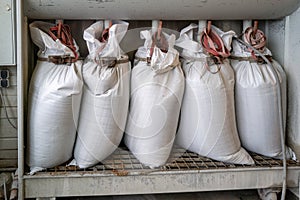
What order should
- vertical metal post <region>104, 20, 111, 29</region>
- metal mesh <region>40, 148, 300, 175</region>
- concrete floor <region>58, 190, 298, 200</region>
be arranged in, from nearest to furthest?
metal mesh <region>40, 148, 300, 175</region>, vertical metal post <region>104, 20, 111, 29</region>, concrete floor <region>58, 190, 298, 200</region>

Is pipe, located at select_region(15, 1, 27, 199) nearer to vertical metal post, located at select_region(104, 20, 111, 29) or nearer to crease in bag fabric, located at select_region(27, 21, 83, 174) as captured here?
crease in bag fabric, located at select_region(27, 21, 83, 174)

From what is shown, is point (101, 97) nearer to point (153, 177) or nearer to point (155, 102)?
point (155, 102)

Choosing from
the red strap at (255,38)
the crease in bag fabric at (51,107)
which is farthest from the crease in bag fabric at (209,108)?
the crease in bag fabric at (51,107)

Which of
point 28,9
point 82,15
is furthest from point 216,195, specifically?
point 28,9

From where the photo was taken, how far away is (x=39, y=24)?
196 cm

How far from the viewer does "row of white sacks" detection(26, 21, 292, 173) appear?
5.92ft

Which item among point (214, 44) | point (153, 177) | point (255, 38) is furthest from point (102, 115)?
point (255, 38)

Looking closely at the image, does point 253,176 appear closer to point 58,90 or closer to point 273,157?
point 273,157

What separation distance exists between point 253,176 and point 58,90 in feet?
3.39

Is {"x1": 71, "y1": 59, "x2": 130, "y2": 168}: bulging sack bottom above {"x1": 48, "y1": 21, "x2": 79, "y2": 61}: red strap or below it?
below

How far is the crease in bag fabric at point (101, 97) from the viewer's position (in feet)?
5.97

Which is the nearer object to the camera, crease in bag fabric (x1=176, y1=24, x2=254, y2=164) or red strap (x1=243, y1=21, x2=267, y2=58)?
crease in bag fabric (x1=176, y1=24, x2=254, y2=164)

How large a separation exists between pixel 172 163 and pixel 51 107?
0.65 m

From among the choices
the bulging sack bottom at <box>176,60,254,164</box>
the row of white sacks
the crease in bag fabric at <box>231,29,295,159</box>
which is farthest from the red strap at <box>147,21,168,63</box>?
the crease in bag fabric at <box>231,29,295,159</box>
